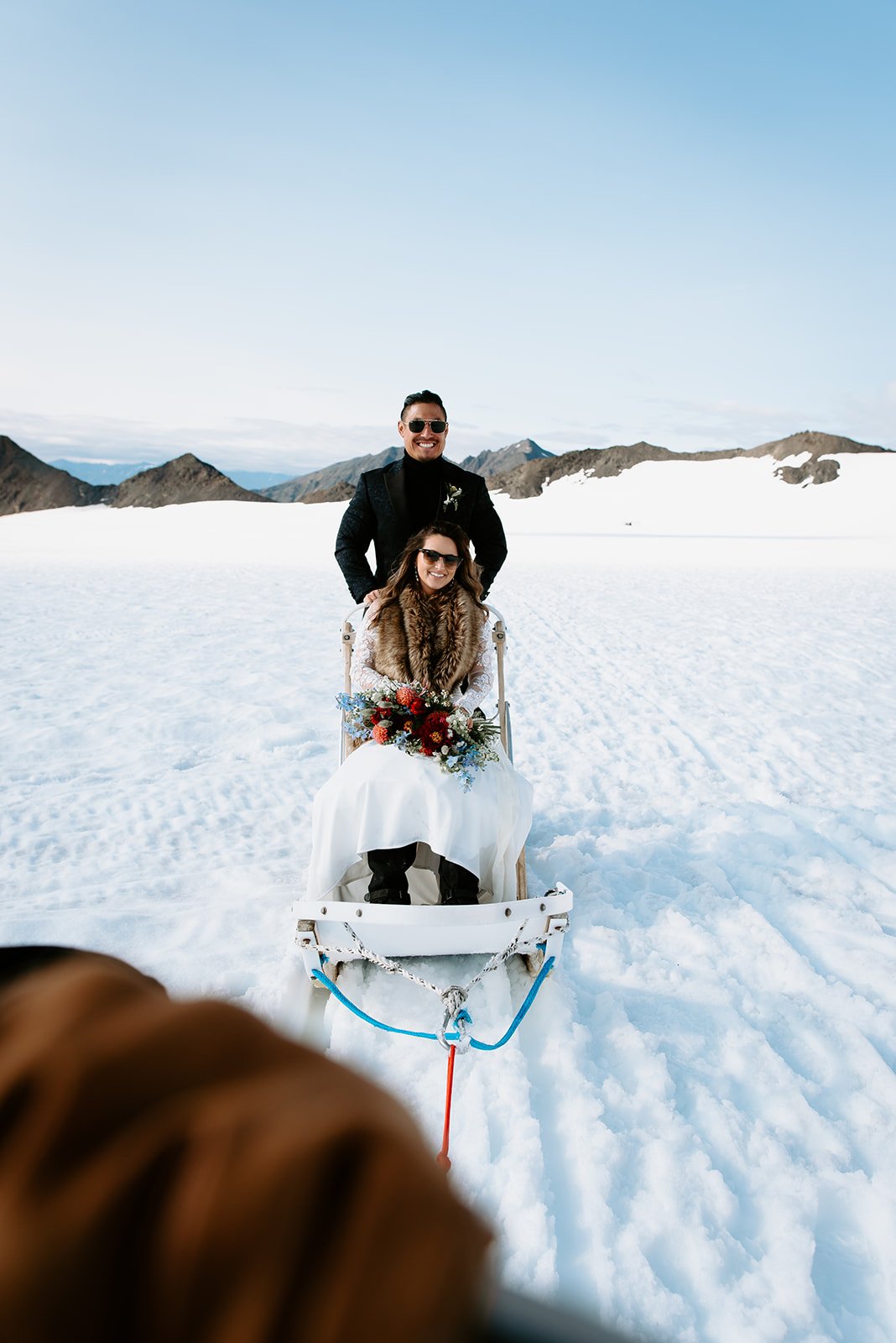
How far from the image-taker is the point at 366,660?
12.9ft

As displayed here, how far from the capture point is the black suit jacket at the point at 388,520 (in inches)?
178

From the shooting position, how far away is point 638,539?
4253 cm

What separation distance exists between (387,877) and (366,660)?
113cm

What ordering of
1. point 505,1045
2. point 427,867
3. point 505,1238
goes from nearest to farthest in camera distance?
point 505,1238
point 505,1045
point 427,867

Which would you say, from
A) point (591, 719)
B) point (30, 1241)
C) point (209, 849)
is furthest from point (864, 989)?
point (591, 719)

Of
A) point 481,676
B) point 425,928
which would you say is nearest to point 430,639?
point 481,676

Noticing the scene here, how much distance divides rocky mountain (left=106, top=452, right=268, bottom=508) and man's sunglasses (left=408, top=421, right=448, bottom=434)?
7706 centimetres

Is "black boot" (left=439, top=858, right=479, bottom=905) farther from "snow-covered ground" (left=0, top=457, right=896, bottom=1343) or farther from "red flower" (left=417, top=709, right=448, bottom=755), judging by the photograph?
"red flower" (left=417, top=709, right=448, bottom=755)

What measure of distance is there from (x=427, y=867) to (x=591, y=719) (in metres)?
4.02

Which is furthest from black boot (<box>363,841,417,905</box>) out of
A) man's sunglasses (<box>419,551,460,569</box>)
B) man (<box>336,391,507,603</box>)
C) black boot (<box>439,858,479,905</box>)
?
man (<box>336,391,507,603</box>)

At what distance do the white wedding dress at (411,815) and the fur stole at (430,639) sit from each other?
0.58 metres

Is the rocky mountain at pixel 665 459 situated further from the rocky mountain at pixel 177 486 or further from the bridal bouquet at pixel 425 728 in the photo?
the bridal bouquet at pixel 425 728

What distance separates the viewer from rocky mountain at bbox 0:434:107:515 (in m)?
90.5

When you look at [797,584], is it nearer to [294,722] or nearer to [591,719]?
[591,719]
